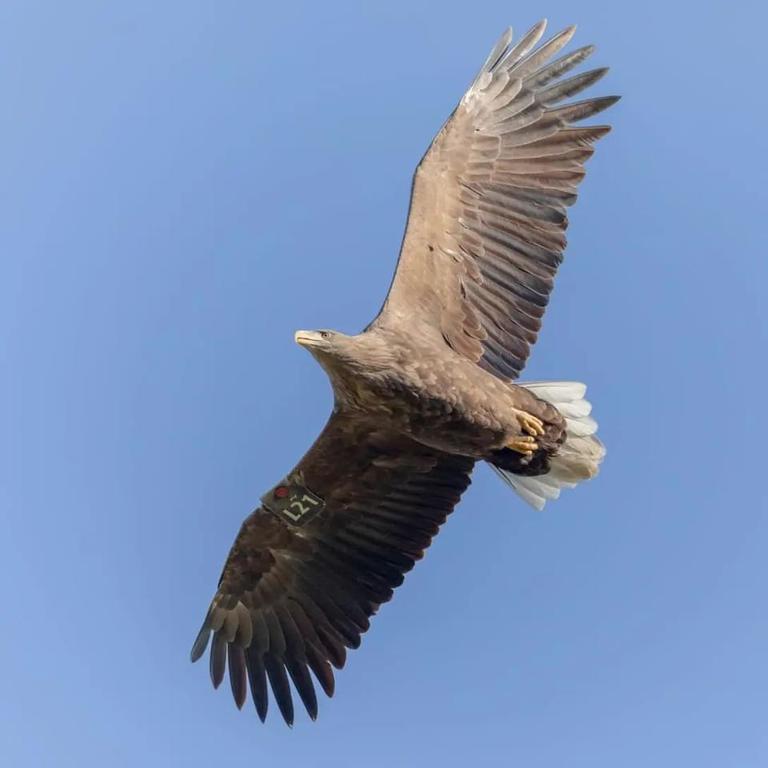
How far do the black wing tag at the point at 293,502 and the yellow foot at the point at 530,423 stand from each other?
1.70m

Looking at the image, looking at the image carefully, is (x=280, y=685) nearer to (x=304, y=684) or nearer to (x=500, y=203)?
(x=304, y=684)

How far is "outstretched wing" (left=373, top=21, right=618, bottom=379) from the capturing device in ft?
30.8

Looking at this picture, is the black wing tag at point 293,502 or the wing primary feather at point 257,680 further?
the wing primary feather at point 257,680

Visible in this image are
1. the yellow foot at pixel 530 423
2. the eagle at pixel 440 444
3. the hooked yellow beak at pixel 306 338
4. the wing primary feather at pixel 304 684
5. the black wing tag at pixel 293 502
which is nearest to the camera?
the hooked yellow beak at pixel 306 338

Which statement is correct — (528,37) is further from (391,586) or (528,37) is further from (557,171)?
(391,586)

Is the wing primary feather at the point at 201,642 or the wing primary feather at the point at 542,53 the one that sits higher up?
the wing primary feather at the point at 542,53

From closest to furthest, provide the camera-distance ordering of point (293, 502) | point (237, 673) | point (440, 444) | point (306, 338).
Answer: point (306, 338) < point (440, 444) < point (293, 502) < point (237, 673)

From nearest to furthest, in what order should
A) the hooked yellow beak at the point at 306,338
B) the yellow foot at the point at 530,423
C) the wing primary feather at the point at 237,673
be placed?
1. the hooked yellow beak at the point at 306,338
2. the yellow foot at the point at 530,423
3. the wing primary feather at the point at 237,673

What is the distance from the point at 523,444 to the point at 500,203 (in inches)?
75.6

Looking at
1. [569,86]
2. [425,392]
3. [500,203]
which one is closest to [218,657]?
[425,392]

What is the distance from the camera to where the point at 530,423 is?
8.95 metres

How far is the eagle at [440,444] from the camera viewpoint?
9320 mm

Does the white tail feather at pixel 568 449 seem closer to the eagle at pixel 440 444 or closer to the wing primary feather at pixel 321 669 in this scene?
the eagle at pixel 440 444

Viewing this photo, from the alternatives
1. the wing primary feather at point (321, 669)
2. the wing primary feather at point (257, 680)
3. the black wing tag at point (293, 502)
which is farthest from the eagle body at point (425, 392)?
the wing primary feather at point (257, 680)
